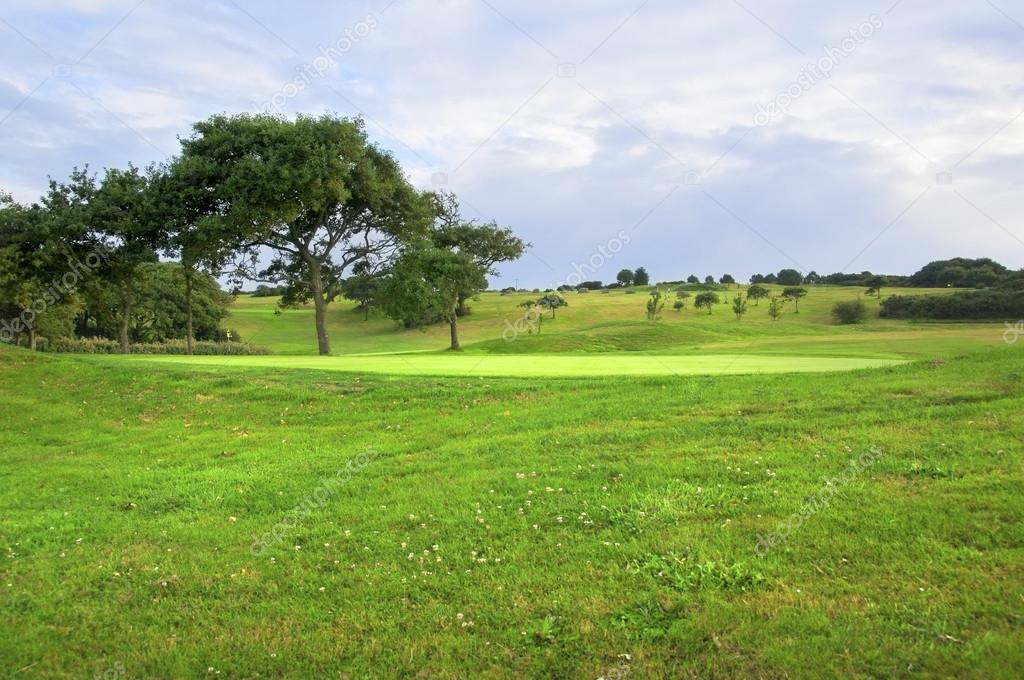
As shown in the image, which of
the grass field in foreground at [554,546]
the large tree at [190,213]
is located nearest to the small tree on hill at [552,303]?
the large tree at [190,213]

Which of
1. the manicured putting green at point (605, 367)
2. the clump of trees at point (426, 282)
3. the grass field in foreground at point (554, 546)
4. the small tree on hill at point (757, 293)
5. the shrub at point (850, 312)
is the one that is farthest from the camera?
the small tree on hill at point (757, 293)

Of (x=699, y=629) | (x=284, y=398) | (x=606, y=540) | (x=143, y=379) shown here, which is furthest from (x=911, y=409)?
(x=143, y=379)

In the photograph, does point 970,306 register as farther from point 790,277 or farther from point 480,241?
point 790,277

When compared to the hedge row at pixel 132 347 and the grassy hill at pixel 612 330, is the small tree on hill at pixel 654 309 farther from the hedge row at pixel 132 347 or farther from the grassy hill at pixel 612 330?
the hedge row at pixel 132 347

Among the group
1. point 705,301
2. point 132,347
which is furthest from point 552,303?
point 132,347

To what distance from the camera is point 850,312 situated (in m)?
77.1

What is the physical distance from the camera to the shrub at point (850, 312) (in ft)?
249

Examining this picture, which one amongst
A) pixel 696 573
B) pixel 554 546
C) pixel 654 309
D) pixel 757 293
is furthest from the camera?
pixel 757 293

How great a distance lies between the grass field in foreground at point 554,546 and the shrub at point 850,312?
68.9m

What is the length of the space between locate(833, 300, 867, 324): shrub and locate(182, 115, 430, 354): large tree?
5268 cm

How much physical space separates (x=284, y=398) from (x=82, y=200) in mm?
36647

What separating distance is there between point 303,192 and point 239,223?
3.93 m

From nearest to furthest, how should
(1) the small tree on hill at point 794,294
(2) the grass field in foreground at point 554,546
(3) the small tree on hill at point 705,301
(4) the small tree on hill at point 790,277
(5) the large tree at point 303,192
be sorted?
(2) the grass field in foreground at point 554,546, (5) the large tree at point 303,192, (1) the small tree on hill at point 794,294, (3) the small tree on hill at point 705,301, (4) the small tree on hill at point 790,277

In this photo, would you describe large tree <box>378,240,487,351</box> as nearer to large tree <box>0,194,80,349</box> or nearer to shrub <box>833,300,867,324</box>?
large tree <box>0,194,80,349</box>
